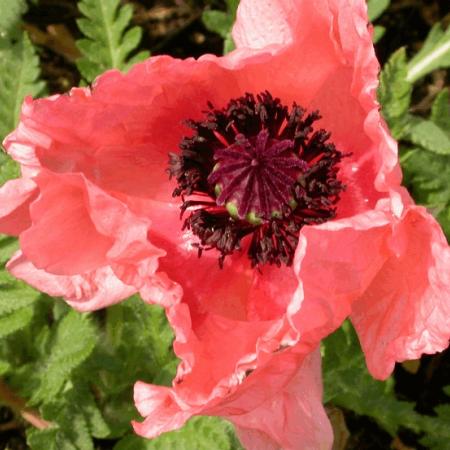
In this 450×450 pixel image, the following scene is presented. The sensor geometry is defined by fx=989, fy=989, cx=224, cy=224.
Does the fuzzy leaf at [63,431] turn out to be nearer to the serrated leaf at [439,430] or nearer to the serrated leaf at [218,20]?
the serrated leaf at [439,430]

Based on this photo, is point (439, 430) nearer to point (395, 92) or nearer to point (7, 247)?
point (395, 92)

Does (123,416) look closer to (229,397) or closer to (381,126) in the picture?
(229,397)

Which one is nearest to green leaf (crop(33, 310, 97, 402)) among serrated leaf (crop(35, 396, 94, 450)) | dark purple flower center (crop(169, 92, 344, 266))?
serrated leaf (crop(35, 396, 94, 450))

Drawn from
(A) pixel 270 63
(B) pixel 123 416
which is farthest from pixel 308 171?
(B) pixel 123 416


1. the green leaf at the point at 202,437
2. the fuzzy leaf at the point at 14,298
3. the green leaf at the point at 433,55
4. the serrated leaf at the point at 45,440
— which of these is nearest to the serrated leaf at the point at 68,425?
the serrated leaf at the point at 45,440

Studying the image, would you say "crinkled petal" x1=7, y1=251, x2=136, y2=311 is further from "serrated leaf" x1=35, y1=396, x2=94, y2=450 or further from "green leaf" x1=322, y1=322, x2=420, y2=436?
"green leaf" x1=322, y1=322, x2=420, y2=436

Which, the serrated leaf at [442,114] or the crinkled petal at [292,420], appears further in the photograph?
the serrated leaf at [442,114]
